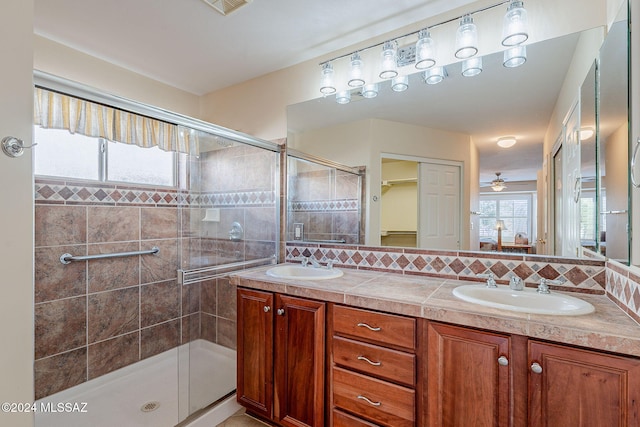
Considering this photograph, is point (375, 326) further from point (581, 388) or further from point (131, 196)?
point (131, 196)

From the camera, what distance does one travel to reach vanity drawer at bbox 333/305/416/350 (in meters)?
1.28

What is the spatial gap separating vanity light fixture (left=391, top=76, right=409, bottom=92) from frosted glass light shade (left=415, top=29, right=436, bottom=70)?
0.38 feet

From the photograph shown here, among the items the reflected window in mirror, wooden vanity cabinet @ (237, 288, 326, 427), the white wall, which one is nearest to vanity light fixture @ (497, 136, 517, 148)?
the reflected window in mirror

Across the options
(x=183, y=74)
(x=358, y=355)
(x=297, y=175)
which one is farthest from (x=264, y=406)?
(x=183, y=74)

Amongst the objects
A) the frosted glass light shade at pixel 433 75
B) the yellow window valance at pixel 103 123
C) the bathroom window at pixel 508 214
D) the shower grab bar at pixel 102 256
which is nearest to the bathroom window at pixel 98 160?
the yellow window valance at pixel 103 123

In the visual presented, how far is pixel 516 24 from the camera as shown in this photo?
1502mm

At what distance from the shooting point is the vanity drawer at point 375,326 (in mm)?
1275

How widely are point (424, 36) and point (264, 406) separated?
2.35 m

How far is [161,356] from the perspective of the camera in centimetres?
254

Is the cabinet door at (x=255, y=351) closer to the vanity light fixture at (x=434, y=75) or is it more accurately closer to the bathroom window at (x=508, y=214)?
the bathroom window at (x=508, y=214)

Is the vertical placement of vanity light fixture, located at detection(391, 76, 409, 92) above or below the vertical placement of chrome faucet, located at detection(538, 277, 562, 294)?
above

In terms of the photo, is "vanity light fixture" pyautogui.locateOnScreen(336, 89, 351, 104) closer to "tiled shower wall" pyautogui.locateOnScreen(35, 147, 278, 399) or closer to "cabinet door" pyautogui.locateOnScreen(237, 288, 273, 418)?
"tiled shower wall" pyautogui.locateOnScreen(35, 147, 278, 399)

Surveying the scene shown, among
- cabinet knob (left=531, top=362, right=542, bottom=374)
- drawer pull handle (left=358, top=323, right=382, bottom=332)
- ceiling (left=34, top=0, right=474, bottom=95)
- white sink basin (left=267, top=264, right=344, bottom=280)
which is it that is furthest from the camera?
white sink basin (left=267, top=264, right=344, bottom=280)

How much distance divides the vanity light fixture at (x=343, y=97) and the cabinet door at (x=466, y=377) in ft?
5.20
